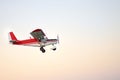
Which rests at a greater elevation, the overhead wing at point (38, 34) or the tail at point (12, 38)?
Result: the tail at point (12, 38)

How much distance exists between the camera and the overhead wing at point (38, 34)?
2731 centimetres

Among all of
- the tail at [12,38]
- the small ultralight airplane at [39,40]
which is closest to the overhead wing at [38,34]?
the small ultralight airplane at [39,40]

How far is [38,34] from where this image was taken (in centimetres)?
2775

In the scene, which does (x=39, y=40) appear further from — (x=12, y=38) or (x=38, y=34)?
(x=12, y=38)

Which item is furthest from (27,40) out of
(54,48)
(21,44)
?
(54,48)

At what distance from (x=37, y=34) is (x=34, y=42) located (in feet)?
5.10

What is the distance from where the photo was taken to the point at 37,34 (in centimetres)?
2773

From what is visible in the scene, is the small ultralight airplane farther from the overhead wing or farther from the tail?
the tail

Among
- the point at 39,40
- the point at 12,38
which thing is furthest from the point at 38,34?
the point at 12,38

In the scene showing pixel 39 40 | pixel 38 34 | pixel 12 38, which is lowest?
pixel 39 40

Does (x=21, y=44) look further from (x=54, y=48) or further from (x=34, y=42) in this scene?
(x=54, y=48)

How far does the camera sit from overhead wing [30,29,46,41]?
27309 millimetres

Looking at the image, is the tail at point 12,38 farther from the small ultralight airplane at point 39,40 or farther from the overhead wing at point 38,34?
the overhead wing at point 38,34

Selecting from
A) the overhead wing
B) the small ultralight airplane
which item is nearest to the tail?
the small ultralight airplane
